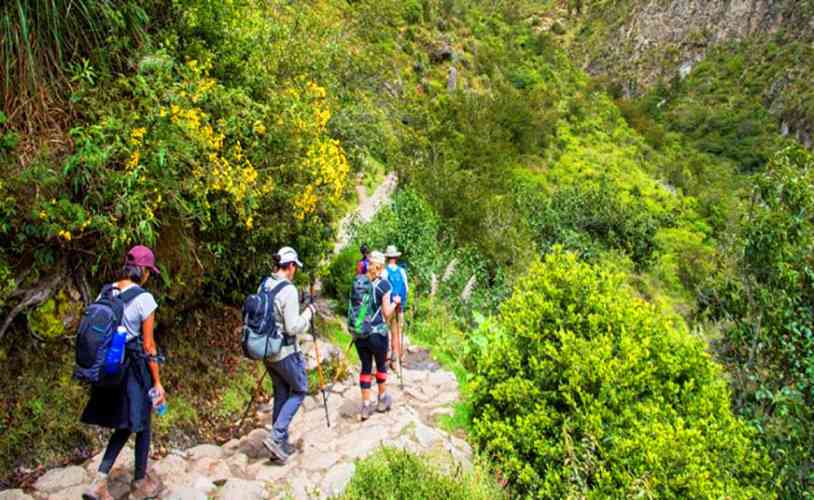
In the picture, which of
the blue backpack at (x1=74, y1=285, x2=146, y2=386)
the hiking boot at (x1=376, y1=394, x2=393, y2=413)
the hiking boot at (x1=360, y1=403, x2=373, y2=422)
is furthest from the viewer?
the hiking boot at (x1=376, y1=394, x2=393, y2=413)

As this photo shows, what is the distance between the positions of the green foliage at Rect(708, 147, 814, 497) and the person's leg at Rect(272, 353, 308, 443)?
211 inches

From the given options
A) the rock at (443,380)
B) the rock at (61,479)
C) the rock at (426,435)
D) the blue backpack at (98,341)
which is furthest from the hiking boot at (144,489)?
the rock at (443,380)

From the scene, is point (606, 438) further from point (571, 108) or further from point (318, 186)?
point (571, 108)

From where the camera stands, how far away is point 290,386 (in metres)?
4.91

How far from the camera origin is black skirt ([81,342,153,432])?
3.85m

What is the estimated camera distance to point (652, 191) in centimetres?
3631

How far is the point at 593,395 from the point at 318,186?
4.24 meters

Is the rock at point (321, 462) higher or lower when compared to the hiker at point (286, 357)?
lower

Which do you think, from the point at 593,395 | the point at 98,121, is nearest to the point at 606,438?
the point at 593,395

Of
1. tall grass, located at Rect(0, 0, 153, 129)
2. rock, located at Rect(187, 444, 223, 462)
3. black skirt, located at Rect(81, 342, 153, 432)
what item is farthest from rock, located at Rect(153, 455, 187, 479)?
tall grass, located at Rect(0, 0, 153, 129)

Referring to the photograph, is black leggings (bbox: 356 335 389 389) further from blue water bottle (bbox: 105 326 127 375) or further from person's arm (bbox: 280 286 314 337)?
blue water bottle (bbox: 105 326 127 375)

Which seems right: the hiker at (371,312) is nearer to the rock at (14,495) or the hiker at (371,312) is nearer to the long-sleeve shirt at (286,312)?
the long-sleeve shirt at (286,312)

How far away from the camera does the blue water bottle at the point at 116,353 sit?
3.63 metres

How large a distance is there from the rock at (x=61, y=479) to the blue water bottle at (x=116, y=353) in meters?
1.46
